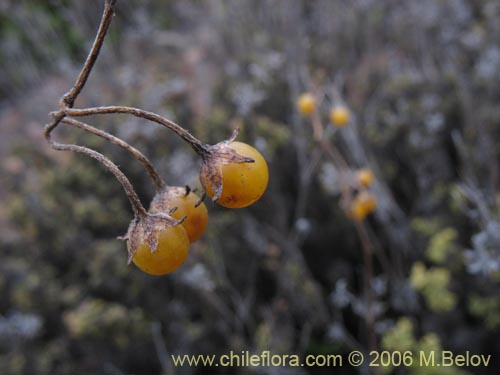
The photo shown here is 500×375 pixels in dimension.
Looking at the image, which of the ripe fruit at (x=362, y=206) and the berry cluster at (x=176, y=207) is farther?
the ripe fruit at (x=362, y=206)

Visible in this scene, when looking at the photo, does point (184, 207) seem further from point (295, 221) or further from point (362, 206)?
point (295, 221)

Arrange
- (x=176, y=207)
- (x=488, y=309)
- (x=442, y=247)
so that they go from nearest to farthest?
(x=176, y=207) < (x=488, y=309) < (x=442, y=247)

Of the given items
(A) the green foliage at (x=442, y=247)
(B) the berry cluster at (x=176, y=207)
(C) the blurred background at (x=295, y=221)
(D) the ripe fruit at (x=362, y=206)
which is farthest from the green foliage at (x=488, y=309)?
(B) the berry cluster at (x=176, y=207)

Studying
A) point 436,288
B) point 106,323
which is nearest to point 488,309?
point 436,288

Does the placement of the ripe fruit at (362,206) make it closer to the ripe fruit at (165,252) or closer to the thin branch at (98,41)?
the ripe fruit at (165,252)

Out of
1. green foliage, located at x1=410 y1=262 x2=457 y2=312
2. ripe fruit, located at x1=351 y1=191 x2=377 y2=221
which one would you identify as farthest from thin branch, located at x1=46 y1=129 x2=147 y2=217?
green foliage, located at x1=410 y1=262 x2=457 y2=312

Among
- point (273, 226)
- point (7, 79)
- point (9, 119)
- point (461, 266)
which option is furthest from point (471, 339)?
point (9, 119)
